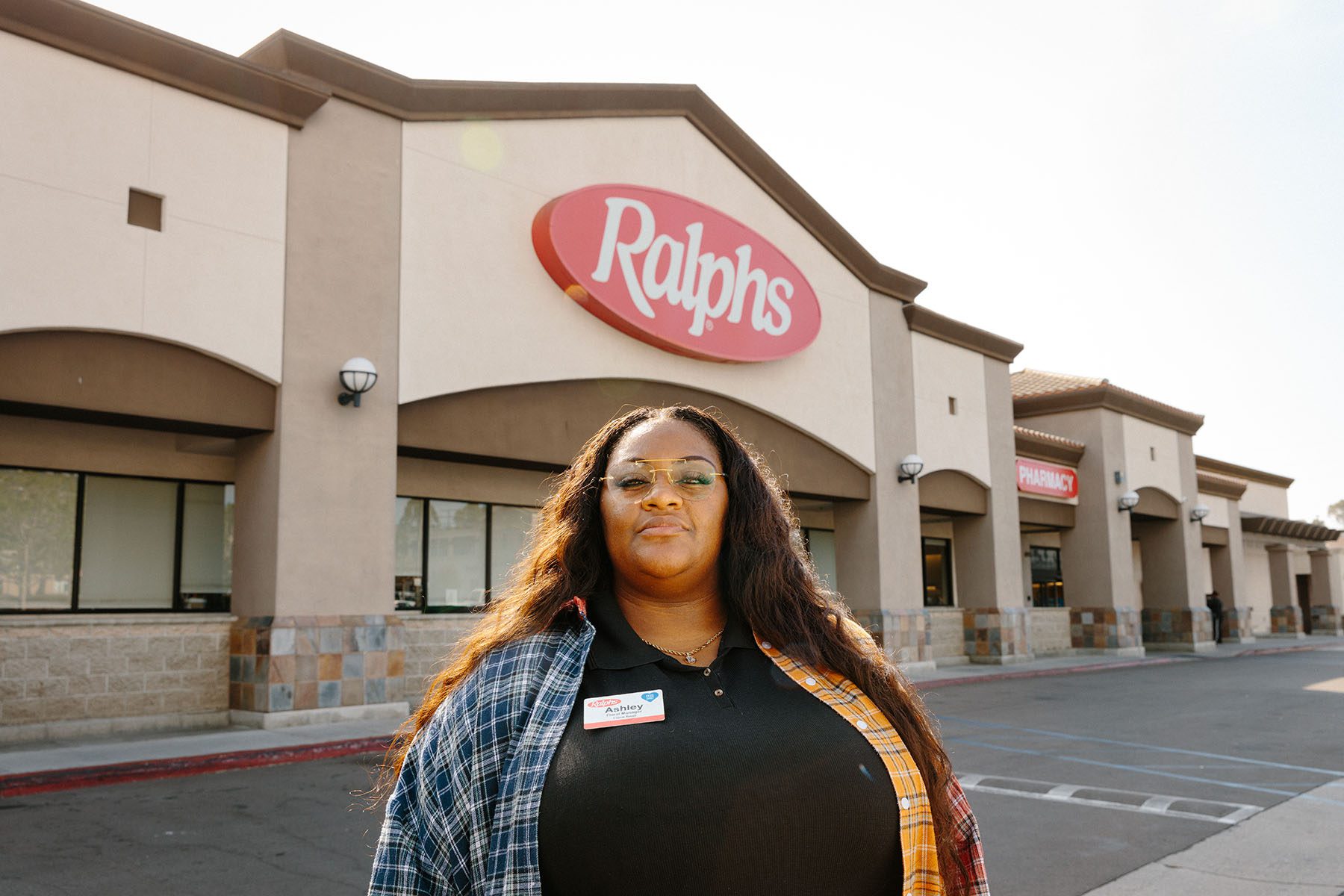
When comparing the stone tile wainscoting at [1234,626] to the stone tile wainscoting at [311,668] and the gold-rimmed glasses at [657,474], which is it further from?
the gold-rimmed glasses at [657,474]

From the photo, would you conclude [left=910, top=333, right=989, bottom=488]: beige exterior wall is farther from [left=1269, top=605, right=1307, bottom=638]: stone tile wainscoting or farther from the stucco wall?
[left=1269, top=605, right=1307, bottom=638]: stone tile wainscoting

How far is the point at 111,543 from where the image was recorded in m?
12.8

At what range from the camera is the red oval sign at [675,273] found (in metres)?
15.3

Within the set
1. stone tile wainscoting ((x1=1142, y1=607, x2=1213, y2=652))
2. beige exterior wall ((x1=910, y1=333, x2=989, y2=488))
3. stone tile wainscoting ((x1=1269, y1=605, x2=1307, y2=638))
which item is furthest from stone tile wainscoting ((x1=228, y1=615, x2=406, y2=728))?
stone tile wainscoting ((x1=1269, y1=605, x2=1307, y2=638))

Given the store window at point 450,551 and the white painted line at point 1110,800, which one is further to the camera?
the store window at point 450,551

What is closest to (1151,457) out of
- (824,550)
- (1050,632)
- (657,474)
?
(1050,632)

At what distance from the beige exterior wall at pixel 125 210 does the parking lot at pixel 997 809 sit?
487 cm

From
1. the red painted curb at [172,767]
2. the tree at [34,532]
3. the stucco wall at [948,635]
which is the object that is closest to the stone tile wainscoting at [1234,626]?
the stucco wall at [948,635]

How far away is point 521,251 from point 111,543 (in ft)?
21.3

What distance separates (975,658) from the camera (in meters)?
23.9

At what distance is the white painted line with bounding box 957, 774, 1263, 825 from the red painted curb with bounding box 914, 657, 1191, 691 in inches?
292

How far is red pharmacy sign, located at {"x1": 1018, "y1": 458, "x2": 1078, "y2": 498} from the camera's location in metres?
26.1

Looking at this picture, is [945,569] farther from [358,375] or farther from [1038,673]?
[358,375]

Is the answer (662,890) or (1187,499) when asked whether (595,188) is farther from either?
(1187,499)
